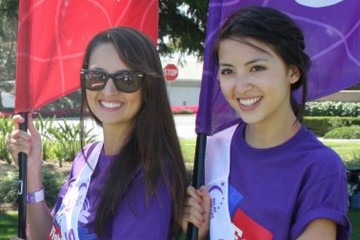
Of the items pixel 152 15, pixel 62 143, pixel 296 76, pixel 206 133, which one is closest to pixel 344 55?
pixel 296 76

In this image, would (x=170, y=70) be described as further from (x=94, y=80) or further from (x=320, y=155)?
(x=320, y=155)

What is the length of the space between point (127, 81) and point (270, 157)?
0.62 meters

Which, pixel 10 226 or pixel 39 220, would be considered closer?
pixel 39 220

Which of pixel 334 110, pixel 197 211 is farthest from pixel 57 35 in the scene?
pixel 334 110

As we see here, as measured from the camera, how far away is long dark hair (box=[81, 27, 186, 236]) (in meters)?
2.18

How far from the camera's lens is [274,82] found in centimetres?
207

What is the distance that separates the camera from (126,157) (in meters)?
2.30

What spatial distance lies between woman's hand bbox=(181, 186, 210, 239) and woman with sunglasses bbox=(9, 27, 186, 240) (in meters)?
0.06

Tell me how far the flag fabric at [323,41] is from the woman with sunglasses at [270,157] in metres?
0.29

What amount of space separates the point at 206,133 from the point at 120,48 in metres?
0.55

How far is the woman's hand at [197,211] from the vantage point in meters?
2.26

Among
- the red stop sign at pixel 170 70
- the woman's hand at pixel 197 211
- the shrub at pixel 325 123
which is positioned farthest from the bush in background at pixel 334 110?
the woman's hand at pixel 197 211

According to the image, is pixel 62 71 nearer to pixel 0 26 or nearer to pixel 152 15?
pixel 152 15

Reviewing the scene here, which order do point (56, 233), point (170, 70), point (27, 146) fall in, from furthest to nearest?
point (170, 70) < point (27, 146) < point (56, 233)
